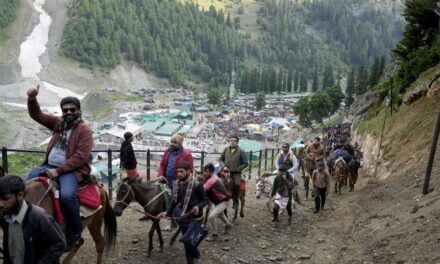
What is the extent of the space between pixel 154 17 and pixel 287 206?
643ft

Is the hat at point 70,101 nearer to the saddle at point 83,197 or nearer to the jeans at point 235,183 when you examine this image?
the saddle at point 83,197

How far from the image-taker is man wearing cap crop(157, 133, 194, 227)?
866 centimetres

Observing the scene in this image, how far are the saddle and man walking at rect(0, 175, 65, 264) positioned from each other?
1653 mm

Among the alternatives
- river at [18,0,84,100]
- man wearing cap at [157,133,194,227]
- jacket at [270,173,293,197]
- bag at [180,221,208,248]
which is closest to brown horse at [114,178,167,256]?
man wearing cap at [157,133,194,227]

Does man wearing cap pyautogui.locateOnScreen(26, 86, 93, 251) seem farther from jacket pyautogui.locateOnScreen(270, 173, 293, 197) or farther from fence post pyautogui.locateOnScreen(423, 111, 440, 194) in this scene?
fence post pyautogui.locateOnScreen(423, 111, 440, 194)

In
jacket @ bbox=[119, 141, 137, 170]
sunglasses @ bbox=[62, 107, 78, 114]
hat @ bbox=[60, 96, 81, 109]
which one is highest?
hat @ bbox=[60, 96, 81, 109]

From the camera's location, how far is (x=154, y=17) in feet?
647

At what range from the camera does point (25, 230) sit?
3852mm

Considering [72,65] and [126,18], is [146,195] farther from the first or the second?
[126,18]

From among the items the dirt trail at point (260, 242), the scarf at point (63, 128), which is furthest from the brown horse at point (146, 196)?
the scarf at point (63, 128)

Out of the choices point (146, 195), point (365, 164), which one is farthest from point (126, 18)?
point (146, 195)

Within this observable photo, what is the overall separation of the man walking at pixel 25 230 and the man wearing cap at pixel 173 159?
4.63 metres

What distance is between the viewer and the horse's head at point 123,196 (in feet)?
25.6

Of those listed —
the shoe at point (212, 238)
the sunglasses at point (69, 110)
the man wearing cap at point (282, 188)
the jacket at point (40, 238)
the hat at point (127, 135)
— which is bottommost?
the shoe at point (212, 238)
